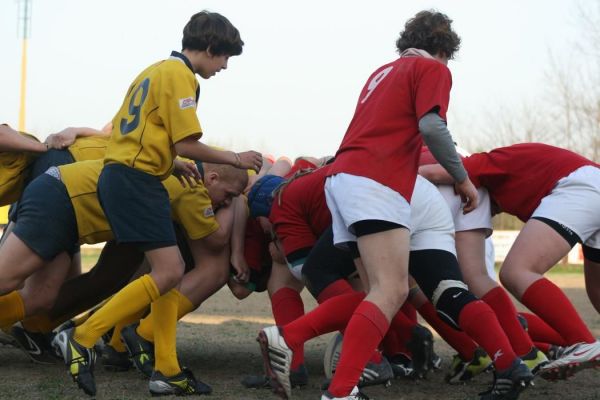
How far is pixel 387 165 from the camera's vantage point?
3.81 m

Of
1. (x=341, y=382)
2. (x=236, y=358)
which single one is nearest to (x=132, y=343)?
(x=236, y=358)

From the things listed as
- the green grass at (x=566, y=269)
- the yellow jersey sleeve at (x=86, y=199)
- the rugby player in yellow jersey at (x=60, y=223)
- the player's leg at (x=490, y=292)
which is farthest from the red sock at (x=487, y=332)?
the green grass at (x=566, y=269)

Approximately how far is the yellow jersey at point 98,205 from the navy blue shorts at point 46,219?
4cm

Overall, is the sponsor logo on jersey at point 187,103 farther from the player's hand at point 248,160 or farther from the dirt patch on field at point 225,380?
the dirt patch on field at point 225,380

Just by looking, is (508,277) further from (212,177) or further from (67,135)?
(67,135)

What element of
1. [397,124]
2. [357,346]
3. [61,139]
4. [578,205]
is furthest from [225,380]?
[578,205]

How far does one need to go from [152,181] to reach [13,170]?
4.16ft

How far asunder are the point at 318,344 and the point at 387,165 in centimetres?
313

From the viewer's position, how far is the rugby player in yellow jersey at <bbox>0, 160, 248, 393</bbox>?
4367mm

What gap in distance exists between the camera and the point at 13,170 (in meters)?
5.11

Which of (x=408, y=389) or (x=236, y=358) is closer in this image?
(x=408, y=389)

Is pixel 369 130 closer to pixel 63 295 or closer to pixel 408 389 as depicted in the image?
pixel 408 389

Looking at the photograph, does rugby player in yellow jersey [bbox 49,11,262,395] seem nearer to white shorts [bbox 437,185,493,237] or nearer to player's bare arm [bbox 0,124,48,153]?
player's bare arm [bbox 0,124,48,153]

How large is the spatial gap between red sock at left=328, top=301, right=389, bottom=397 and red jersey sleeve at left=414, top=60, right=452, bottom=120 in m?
0.81
